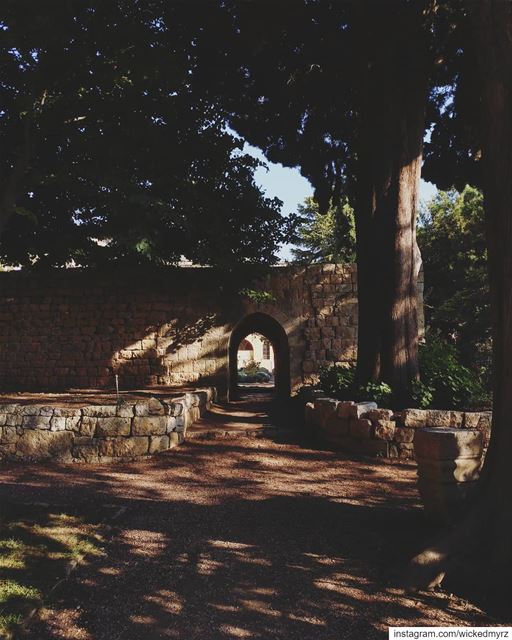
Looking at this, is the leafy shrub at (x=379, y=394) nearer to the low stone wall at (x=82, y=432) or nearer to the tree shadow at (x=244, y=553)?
the tree shadow at (x=244, y=553)

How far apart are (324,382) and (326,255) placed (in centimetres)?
1674

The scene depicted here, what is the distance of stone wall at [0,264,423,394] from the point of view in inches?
479

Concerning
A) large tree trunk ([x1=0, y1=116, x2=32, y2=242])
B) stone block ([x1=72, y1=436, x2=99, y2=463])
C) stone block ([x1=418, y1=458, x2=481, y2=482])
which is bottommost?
stone block ([x1=72, y1=436, x2=99, y2=463])

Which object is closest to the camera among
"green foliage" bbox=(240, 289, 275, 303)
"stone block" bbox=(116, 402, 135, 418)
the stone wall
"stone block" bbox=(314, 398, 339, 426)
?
"stone block" bbox=(116, 402, 135, 418)

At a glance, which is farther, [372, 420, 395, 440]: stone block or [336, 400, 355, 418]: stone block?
[336, 400, 355, 418]: stone block

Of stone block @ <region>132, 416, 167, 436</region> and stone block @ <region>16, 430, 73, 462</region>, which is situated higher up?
stone block @ <region>132, 416, 167, 436</region>

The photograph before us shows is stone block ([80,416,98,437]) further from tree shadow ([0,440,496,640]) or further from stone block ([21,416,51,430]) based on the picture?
tree shadow ([0,440,496,640])

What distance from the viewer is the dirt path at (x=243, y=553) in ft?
9.38

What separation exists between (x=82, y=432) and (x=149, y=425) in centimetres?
102

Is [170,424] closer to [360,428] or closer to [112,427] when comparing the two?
[112,427]

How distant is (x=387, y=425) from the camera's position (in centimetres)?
683

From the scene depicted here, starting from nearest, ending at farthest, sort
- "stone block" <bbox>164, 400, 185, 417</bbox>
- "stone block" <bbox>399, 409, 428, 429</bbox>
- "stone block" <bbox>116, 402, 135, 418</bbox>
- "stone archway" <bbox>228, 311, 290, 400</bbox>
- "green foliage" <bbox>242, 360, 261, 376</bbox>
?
"stone block" <bbox>399, 409, 428, 429</bbox>
"stone block" <bbox>116, 402, 135, 418</bbox>
"stone block" <bbox>164, 400, 185, 417</bbox>
"stone archway" <bbox>228, 311, 290, 400</bbox>
"green foliage" <bbox>242, 360, 261, 376</bbox>

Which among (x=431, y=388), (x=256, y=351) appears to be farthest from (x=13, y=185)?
(x=256, y=351)

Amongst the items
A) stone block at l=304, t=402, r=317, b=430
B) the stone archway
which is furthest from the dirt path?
the stone archway
